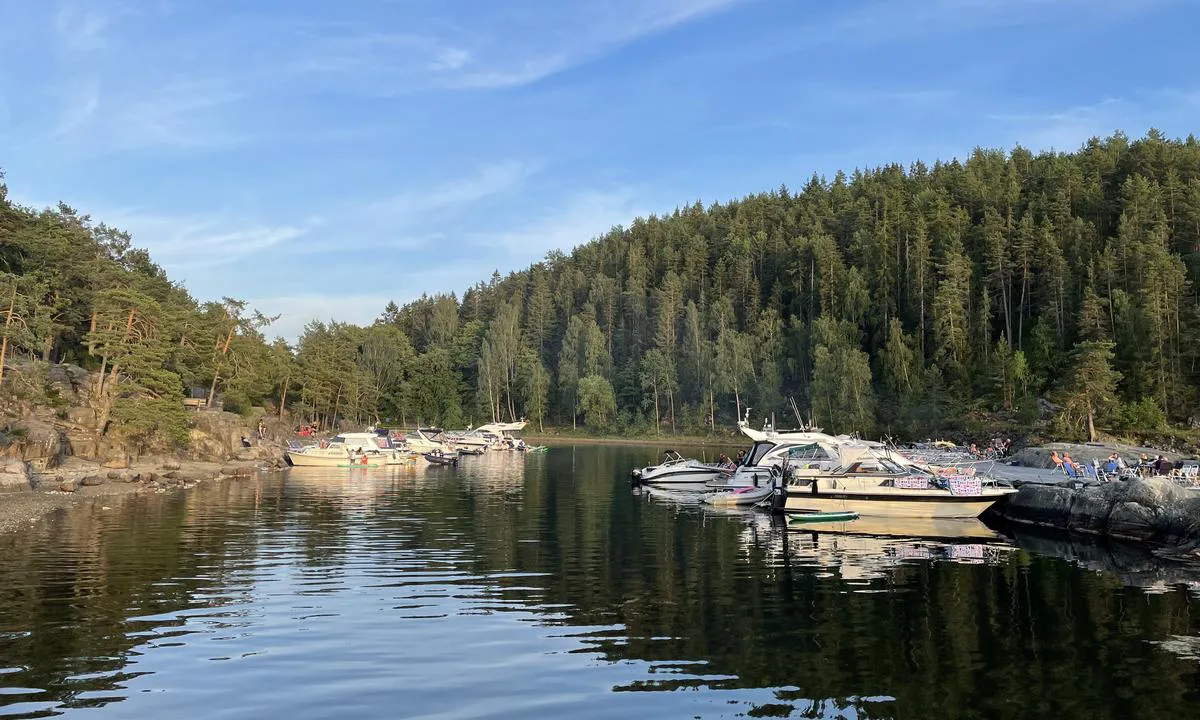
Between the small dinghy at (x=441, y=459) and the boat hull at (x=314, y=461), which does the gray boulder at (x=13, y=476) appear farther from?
the small dinghy at (x=441, y=459)

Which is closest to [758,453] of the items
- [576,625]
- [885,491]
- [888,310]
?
[885,491]

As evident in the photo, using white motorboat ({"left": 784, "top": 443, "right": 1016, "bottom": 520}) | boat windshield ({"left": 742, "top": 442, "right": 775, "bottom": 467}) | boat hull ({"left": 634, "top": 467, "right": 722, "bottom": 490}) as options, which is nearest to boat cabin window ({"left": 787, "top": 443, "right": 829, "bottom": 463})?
boat windshield ({"left": 742, "top": 442, "right": 775, "bottom": 467})

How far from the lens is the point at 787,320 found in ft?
384

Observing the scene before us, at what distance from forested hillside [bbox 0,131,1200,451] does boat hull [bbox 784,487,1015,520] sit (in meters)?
36.4

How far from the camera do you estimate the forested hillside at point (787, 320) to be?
6209cm

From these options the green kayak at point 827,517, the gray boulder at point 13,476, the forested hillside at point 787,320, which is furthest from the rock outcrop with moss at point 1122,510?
the gray boulder at point 13,476

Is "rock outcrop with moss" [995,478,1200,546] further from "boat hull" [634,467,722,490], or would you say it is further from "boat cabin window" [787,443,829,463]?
"boat hull" [634,467,722,490]

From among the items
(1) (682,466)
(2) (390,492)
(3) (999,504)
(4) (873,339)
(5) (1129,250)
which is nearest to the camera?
(3) (999,504)

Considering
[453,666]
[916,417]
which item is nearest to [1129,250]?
[916,417]

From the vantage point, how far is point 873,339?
4067 inches

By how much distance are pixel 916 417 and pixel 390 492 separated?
190ft

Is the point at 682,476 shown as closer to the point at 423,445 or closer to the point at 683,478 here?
the point at 683,478

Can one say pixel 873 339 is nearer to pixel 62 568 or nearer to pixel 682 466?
pixel 682 466

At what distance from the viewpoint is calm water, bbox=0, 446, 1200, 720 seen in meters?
10.8
